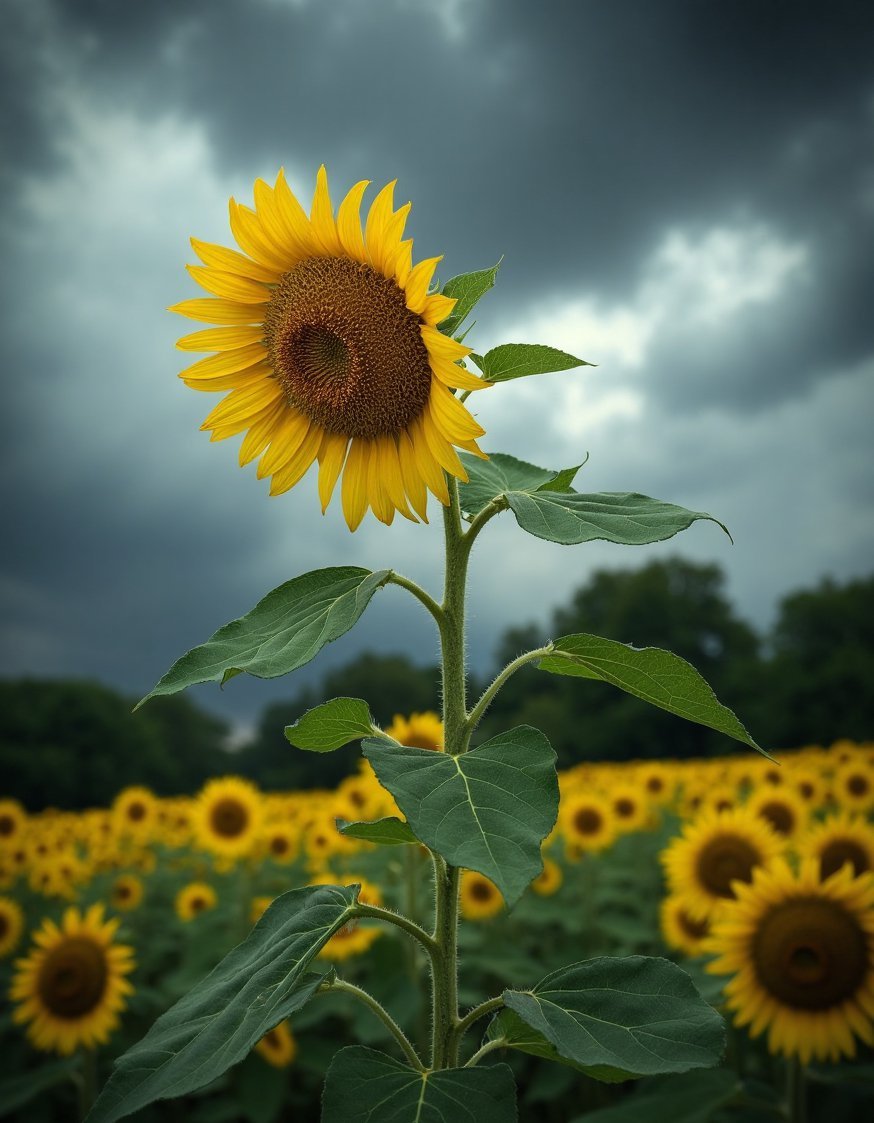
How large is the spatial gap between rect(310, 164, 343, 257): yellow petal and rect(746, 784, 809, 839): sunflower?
6127 mm

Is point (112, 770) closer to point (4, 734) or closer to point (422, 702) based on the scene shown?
point (4, 734)

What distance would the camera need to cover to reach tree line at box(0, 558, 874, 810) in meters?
38.8

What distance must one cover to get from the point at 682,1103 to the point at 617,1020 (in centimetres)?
224

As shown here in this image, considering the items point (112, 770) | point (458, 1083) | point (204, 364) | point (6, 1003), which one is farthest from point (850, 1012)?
point (112, 770)

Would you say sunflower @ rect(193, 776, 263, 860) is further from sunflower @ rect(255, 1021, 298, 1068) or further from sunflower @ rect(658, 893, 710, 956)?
sunflower @ rect(658, 893, 710, 956)

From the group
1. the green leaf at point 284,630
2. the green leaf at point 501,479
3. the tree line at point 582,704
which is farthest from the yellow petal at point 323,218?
the tree line at point 582,704

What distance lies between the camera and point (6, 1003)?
7.44 m

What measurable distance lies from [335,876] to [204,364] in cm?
687

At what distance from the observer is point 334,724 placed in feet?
6.82

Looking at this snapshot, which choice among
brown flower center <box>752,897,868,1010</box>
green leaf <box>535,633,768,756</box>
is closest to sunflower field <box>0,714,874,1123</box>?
brown flower center <box>752,897,868,1010</box>

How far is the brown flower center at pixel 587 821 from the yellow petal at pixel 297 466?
7.19 m

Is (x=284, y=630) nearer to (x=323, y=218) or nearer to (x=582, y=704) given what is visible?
(x=323, y=218)

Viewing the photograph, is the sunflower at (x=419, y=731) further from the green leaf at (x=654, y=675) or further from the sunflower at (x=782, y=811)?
the green leaf at (x=654, y=675)

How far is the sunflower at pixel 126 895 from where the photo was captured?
8062mm
